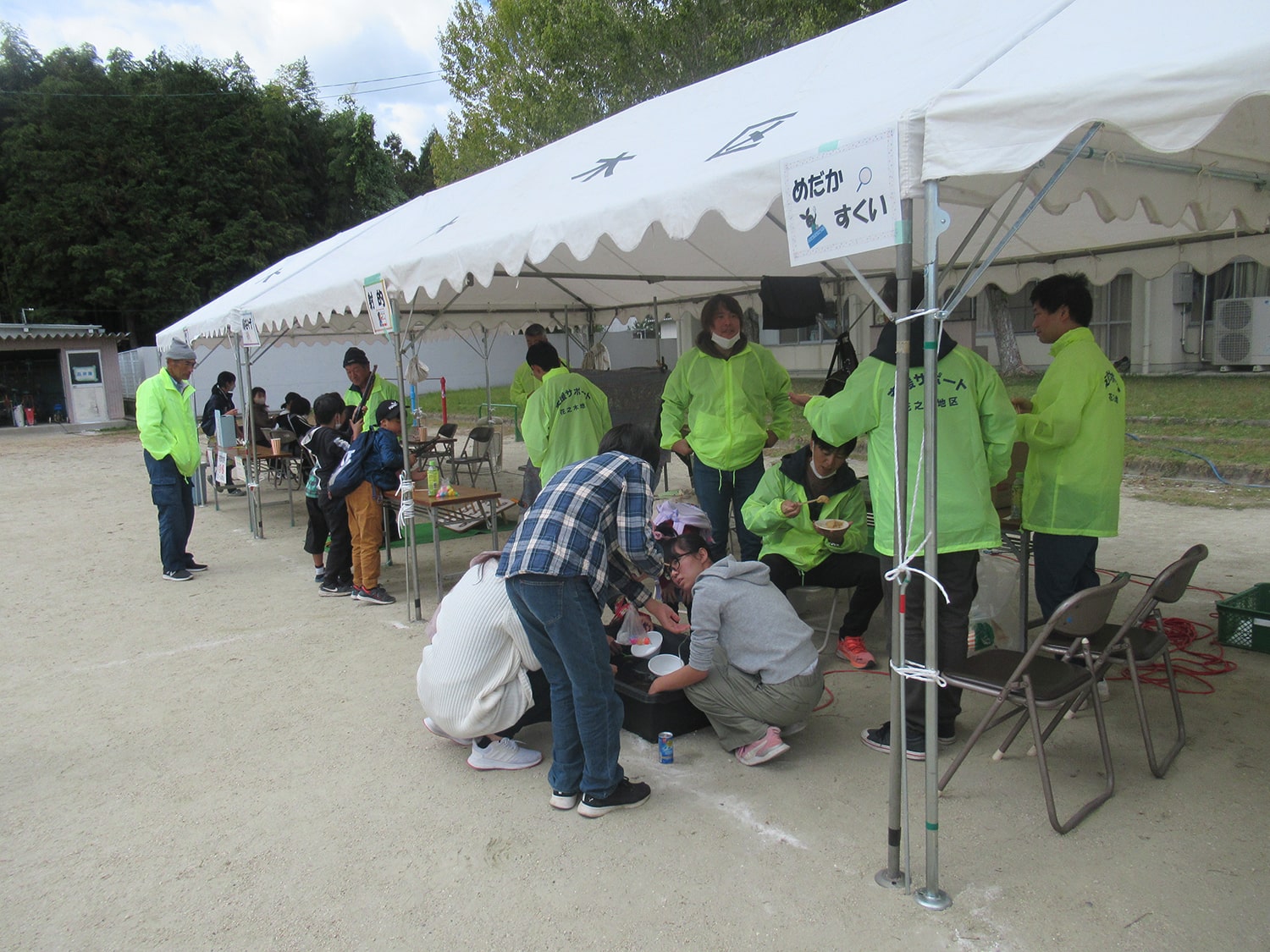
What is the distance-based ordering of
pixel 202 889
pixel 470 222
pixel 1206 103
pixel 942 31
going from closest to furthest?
pixel 1206 103, pixel 202 889, pixel 942 31, pixel 470 222

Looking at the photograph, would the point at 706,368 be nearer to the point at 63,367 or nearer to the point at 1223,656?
the point at 1223,656

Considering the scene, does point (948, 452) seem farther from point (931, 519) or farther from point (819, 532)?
point (819, 532)

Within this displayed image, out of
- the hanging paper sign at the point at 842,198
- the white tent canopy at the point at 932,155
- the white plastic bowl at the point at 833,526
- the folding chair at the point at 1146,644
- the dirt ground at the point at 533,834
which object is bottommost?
the dirt ground at the point at 533,834

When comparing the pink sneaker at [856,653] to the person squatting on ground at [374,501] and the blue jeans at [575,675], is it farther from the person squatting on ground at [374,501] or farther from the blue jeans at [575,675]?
the person squatting on ground at [374,501]

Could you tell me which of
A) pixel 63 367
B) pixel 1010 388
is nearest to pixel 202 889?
pixel 1010 388

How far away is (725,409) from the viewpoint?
4.83 meters

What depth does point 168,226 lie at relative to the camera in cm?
2805

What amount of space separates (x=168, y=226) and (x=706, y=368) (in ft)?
94.7

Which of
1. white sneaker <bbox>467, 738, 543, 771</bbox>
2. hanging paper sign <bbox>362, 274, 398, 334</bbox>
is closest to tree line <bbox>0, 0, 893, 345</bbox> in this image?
hanging paper sign <bbox>362, 274, 398, 334</bbox>

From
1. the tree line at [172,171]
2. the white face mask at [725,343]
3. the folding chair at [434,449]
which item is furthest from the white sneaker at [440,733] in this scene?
the tree line at [172,171]

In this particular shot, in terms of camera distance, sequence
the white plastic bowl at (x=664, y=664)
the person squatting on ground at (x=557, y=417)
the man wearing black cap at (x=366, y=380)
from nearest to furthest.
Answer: the white plastic bowl at (x=664, y=664) → the person squatting on ground at (x=557, y=417) → the man wearing black cap at (x=366, y=380)

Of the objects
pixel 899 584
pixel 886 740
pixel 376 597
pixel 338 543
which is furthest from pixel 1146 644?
pixel 338 543

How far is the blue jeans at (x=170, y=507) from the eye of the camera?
6.59 meters

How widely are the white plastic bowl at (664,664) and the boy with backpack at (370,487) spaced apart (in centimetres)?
279
